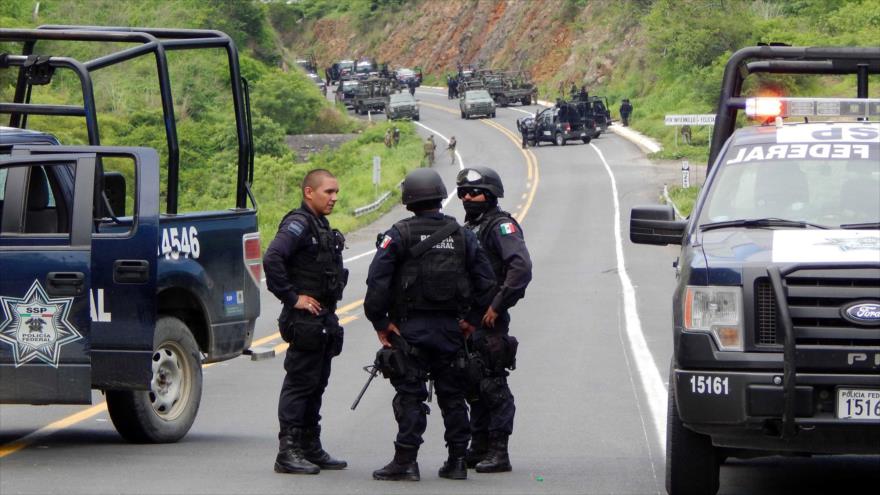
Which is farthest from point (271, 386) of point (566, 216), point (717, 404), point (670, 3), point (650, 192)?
point (670, 3)

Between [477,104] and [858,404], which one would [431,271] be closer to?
[858,404]

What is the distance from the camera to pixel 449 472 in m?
8.66

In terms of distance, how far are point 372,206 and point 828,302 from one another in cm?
4004

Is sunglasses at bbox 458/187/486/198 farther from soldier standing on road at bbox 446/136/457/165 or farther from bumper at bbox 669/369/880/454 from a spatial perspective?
soldier standing on road at bbox 446/136/457/165

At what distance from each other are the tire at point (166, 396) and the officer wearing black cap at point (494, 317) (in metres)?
2.21

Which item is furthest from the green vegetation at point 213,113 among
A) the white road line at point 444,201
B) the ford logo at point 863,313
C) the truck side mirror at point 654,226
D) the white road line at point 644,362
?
the ford logo at point 863,313

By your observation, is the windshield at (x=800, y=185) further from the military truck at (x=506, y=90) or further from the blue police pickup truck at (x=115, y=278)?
the military truck at (x=506, y=90)

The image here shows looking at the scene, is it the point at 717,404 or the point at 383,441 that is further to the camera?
the point at 383,441

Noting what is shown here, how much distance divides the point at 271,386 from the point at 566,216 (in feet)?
105

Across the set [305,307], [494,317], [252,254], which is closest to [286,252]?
[305,307]

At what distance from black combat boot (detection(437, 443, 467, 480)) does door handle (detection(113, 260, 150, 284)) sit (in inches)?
90.4

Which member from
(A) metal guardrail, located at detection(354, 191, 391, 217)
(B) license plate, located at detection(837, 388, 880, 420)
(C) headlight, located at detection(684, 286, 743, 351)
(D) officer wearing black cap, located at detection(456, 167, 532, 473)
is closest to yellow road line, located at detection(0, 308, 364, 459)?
(D) officer wearing black cap, located at detection(456, 167, 532, 473)

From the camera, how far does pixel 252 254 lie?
35.4 ft

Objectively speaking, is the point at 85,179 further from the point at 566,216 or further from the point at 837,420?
the point at 566,216
